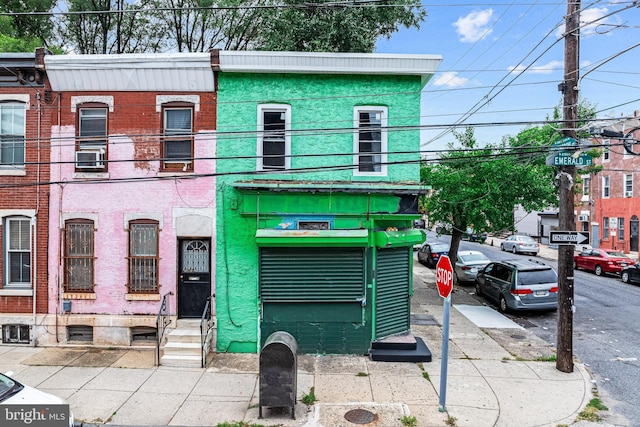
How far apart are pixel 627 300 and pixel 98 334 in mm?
18660

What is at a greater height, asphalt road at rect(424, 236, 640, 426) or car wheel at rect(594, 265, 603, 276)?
car wheel at rect(594, 265, 603, 276)

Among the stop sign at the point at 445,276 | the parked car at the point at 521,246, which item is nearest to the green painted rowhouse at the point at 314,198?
the stop sign at the point at 445,276

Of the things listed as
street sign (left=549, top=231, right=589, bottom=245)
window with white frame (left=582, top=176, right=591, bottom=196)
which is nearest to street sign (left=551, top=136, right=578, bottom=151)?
street sign (left=549, top=231, right=589, bottom=245)

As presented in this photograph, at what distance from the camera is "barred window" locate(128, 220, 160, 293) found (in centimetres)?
1080

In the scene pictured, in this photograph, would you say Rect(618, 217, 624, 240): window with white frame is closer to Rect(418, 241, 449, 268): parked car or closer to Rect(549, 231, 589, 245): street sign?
Rect(418, 241, 449, 268): parked car

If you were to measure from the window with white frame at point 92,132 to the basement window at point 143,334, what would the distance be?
4239mm

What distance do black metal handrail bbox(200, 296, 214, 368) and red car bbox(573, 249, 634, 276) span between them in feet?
69.2

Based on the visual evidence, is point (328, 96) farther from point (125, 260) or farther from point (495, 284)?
point (495, 284)

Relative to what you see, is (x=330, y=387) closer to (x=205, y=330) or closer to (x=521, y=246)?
(x=205, y=330)

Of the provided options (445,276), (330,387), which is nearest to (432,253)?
(330,387)

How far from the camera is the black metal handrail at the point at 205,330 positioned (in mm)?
9587

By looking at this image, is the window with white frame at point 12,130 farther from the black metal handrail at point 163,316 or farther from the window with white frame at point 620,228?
the window with white frame at point 620,228

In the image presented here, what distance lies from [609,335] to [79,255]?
14.8 m

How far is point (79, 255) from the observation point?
10.9 meters
